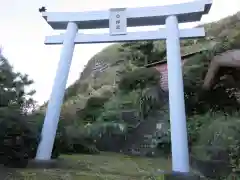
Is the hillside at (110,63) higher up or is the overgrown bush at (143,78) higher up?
the hillside at (110,63)

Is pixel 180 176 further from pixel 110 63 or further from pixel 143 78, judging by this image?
pixel 110 63

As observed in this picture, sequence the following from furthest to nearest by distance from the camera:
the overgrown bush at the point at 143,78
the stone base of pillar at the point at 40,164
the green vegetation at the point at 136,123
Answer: the overgrown bush at the point at 143,78 < the stone base of pillar at the point at 40,164 < the green vegetation at the point at 136,123

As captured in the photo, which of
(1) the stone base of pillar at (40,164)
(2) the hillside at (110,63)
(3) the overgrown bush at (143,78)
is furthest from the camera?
(2) the hillside at (110,63)

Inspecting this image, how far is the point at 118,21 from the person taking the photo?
6.20 metres

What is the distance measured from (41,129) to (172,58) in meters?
3.03

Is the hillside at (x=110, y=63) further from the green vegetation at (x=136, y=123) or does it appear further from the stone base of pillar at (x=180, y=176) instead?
the stone base of pillar at (x=180, y=176)

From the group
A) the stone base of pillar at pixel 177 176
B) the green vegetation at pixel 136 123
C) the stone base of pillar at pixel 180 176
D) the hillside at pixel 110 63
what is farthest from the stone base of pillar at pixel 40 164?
the hillside at pixel 110 63

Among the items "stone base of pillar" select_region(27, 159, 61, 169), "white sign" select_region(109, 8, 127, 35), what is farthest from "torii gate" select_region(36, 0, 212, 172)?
"stone base of pillar" select_region(27, 159, 61, 169)

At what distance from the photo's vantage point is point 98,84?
16125 mm

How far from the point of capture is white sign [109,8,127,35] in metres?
6.18

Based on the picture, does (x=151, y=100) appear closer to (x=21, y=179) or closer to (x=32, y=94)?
(x=32, y=94)

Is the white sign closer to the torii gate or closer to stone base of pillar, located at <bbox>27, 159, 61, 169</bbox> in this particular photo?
the torii gate

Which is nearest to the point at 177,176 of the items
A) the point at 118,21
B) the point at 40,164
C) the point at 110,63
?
the point at 40,164

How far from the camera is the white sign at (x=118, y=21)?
618cm
